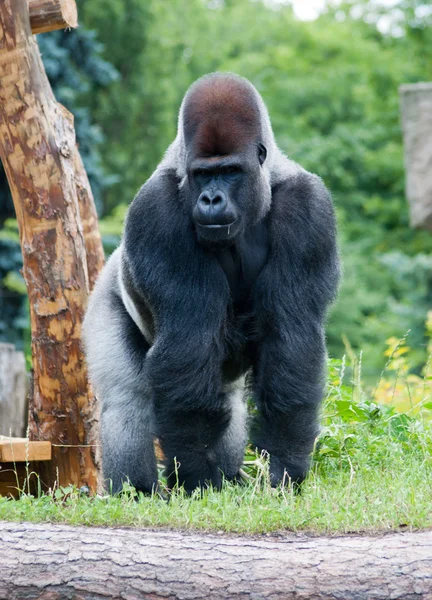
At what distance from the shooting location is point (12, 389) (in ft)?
25.6

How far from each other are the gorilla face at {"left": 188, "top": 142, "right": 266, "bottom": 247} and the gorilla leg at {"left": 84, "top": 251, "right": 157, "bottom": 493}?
889 millimetres

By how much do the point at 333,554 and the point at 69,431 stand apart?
89.7 inches

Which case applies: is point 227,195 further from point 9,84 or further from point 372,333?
point 372,333

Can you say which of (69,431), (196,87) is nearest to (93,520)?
(69,431)

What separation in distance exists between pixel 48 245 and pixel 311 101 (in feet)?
60.8

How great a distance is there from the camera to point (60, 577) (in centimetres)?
300

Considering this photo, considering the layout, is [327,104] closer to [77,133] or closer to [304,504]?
[77,133]

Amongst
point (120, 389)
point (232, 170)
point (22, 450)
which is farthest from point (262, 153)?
point (22, 450)

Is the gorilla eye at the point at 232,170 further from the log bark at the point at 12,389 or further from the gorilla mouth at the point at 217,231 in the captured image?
the log bark at the point at 12,389

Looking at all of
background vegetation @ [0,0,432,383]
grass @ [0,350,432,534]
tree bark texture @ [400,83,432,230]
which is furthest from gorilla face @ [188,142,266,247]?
background vegetation @ [0,0,432,383]

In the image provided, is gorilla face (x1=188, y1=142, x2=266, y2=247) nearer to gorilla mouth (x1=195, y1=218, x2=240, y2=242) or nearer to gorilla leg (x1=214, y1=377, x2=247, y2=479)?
gorilla mouth (x1=195, y1=218, x2=240, y2=242)

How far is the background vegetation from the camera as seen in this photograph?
16356 millimetres

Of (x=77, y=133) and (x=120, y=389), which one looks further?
(x=77, y=133)

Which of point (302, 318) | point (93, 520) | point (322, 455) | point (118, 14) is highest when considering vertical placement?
point (118, 14)
